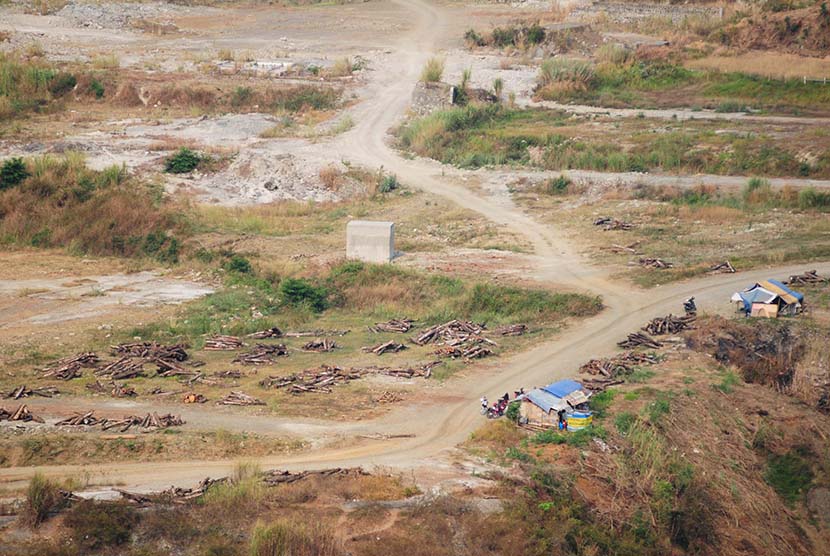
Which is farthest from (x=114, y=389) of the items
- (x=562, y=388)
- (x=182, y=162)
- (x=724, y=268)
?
(x=182, y=162)

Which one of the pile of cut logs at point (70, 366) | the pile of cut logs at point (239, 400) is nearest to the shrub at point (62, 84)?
the pile of cut logs at point (70, 366)

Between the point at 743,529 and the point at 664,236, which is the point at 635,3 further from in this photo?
the point at 743,529

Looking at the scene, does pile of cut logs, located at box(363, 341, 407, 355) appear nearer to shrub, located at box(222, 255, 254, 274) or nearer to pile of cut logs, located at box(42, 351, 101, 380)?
pile of cut logs, located at box(42, 351, 101, 380)

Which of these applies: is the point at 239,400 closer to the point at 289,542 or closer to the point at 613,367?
the point at 289,542

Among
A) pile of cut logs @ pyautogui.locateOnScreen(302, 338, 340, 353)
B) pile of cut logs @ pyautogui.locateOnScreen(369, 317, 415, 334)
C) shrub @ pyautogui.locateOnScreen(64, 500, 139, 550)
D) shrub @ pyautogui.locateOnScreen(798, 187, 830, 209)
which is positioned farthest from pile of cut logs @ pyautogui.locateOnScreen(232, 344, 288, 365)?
shrub @ pyautogui.locateOnScreen(798, 187, 830, 209)

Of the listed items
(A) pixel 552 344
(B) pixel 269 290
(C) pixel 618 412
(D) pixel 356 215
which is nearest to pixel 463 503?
(C) pixel 618 412

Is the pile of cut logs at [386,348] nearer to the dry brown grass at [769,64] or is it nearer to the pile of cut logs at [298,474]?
the pile of cut logs at [298,474]
